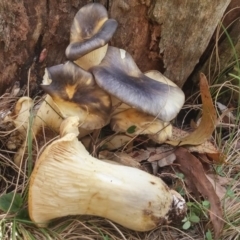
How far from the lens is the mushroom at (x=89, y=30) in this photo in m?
2.05

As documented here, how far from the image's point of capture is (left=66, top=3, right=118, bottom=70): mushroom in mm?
2051

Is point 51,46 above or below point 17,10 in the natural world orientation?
below

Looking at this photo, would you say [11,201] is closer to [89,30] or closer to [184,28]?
[89,30]

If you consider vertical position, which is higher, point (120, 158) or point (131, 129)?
point (131, 129)

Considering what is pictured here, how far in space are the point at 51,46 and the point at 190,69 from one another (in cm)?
69

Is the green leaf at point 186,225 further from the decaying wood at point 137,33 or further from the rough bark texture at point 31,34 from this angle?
the rough bark texture at point 31,34

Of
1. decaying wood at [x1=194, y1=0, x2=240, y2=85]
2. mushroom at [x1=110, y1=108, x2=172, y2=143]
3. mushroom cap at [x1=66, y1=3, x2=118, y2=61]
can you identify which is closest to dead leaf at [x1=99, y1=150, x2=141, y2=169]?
mushroom at [x1=110, y1=108, x2=172, y2=143]

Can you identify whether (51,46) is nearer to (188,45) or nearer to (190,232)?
(188,45)

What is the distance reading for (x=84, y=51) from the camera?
6.53 ft

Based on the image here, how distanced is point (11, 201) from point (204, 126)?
0.93m

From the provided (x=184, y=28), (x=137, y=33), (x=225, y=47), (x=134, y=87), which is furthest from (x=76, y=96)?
(x=225, y=47)

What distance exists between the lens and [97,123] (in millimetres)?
2078

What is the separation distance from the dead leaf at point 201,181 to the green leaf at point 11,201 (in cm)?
76

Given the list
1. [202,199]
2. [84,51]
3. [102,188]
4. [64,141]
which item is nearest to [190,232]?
[202,199]
